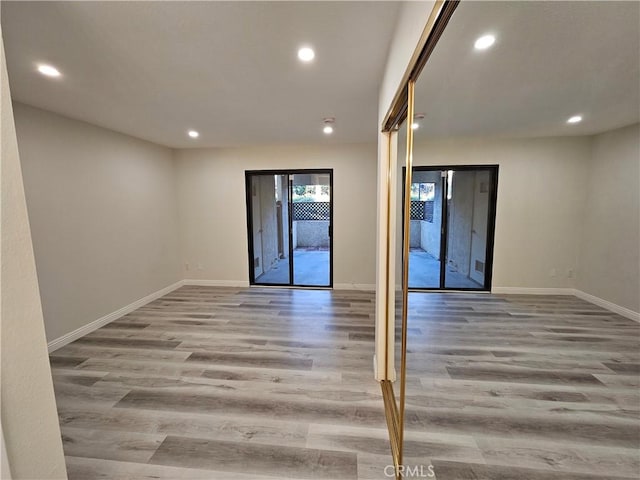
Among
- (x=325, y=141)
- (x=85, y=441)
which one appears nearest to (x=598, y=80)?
(x=85, y=441)

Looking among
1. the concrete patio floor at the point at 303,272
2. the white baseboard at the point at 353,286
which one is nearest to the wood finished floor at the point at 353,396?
the white baseboard at the point at 353,286

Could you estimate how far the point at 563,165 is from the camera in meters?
0.80

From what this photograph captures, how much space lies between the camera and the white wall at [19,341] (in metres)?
0.64

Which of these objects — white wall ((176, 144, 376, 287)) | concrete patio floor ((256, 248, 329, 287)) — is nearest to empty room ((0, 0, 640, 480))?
white wall ((176, 144, 376, 287))

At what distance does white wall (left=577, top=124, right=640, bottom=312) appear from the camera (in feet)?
1.78

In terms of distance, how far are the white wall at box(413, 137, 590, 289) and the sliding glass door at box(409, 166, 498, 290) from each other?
89 millimetres

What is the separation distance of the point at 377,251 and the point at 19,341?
196 cm

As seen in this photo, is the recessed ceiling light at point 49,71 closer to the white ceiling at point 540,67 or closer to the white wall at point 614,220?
the white ceiling at point 540,67

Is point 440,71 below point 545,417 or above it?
above

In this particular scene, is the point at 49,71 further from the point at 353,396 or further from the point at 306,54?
the point at 353,396

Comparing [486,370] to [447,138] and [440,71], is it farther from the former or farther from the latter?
[440,71]

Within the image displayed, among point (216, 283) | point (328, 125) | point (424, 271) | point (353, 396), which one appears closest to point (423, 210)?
point (424, 271)

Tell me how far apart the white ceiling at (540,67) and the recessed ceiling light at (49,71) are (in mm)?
2529

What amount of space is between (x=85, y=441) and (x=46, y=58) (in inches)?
97.7
